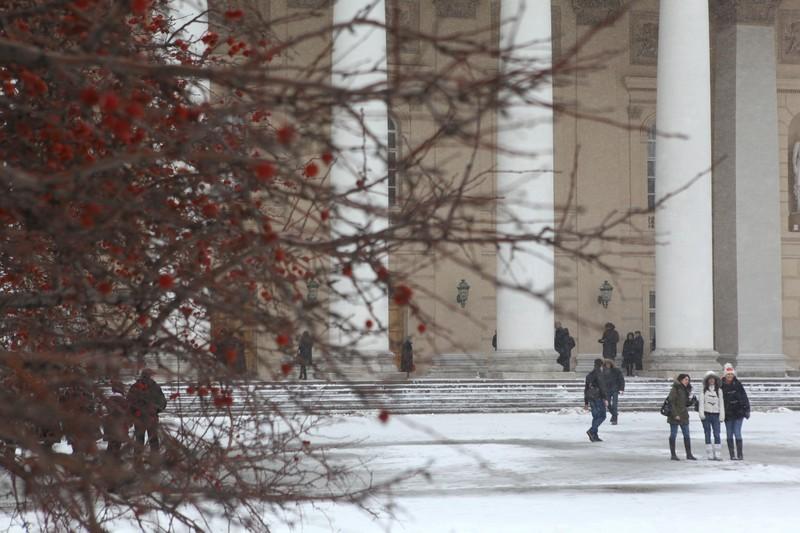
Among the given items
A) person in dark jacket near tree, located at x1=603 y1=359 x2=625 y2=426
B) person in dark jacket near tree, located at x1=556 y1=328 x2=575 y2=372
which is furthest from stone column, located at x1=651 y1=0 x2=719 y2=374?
person in dark jacket near tree, located at x1=603 y1=359 x2=625 y2=426

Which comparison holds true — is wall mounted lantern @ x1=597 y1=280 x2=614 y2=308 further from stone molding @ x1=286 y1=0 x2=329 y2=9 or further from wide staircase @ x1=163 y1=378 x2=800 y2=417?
stone molding @ x1=286 y1=0 x2=329 y2=9

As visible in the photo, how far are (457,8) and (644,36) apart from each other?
6.12 metres

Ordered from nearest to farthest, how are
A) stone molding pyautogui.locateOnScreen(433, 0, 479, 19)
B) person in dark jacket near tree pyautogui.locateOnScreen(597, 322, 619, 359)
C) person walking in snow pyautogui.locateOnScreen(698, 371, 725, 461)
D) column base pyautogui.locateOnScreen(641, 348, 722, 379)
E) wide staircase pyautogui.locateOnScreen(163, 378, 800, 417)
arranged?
person walking in snow pyautogui.locateOnScreen(698, 371, 725, 461) < wide staircase pyautogui.locateOnScreen(163, 378, 800, 417) < column base pyautogui.locateOnScreen(641, 348, 722, 379) < person in dark jacket near tree pyautogui.locateOnScreen(597, 322, 619, 359) < stone molding pyautogui.locateOnScreen(433, 0, 479, 19)

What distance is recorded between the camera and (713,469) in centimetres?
2038

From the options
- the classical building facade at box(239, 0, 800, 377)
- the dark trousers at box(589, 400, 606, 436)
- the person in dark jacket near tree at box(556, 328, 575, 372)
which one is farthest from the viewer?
the person in dark jacket near tree at box(556, 328, 575, 372)

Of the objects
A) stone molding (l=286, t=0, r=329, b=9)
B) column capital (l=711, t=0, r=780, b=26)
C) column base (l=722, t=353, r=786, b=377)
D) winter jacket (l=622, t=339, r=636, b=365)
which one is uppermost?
stone molding (l=286, t=0, r=329, b=9)

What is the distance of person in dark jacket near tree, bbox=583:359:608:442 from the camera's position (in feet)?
80.6

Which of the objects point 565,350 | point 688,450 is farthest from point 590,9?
point 688,450

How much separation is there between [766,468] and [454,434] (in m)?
6.69

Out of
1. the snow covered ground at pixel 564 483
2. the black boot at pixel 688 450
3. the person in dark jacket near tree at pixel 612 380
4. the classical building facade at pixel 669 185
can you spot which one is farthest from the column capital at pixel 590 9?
the black boot at pixel 688 450

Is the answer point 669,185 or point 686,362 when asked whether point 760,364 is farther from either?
point 669,185

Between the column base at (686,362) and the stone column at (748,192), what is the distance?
4351 mm

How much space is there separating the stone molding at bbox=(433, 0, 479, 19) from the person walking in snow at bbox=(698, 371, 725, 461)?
21517 mm

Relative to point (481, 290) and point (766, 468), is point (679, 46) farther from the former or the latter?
point (766, 468)
